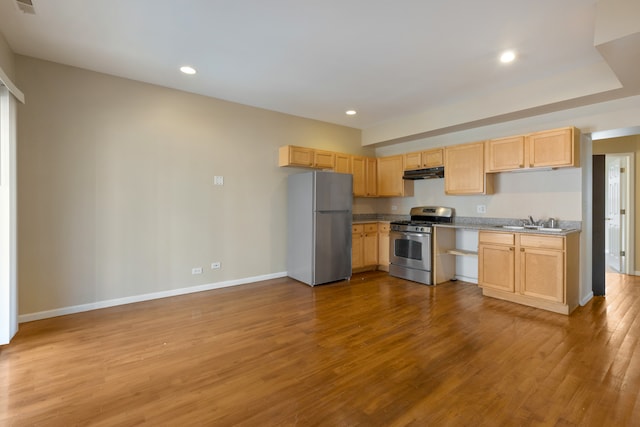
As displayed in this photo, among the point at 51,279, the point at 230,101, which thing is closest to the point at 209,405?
the point at 51,279

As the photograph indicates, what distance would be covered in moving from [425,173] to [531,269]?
7.01 ft

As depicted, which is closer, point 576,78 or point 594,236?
point 576,78

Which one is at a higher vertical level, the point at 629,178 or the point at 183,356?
the point at 629,178

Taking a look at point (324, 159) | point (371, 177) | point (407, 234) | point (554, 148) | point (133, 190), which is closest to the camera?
point (554, 148)

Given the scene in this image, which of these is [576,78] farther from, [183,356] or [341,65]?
[183,356]

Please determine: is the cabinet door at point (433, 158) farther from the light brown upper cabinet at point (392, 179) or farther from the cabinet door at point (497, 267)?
the cabinet door at point (497, 267)

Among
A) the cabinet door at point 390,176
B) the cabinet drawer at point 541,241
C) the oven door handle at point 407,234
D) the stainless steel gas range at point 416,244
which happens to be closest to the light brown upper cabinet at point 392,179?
the cabinet door at point 390,176

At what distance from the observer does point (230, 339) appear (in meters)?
2.75

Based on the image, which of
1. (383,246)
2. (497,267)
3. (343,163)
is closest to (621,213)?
(497,267)

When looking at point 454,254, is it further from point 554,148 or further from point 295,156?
point 295,156

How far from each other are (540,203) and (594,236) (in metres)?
0.98

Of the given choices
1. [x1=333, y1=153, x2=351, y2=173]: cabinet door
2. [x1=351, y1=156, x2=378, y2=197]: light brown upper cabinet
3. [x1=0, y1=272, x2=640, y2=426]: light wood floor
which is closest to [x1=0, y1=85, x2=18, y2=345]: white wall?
[x1=0, y1=272, x2=640, y2=426]: light wood floor

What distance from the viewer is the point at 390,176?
560 cm

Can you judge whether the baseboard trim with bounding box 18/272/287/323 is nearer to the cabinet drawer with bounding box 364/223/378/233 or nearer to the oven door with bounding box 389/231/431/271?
the cabinet drawer with bounding box 364/223/378/233
